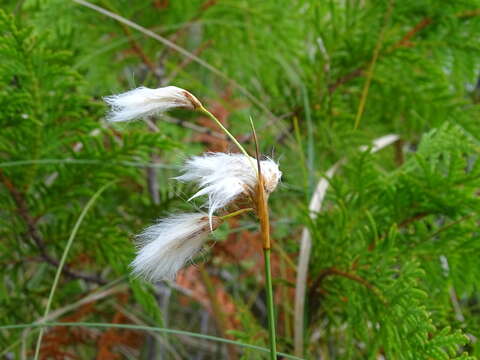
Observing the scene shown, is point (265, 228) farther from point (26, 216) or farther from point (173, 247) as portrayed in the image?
point (26, 216)

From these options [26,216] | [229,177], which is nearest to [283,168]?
[26,216]

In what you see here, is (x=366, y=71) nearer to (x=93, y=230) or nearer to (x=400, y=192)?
(x=400, y=192)

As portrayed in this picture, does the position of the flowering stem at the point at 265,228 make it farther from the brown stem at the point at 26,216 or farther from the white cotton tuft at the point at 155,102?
the brown stem at the point at 26,216

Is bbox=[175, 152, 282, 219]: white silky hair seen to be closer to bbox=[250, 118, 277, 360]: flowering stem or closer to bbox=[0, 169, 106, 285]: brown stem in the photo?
bbox=[250, 118, 277, 360]: flowering stem

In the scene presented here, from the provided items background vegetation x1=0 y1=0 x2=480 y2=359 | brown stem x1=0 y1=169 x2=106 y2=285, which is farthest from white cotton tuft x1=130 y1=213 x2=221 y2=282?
brown stem x1=0 y1=169 x2=106 y2=285

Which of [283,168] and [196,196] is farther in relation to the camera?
[283,168]
